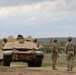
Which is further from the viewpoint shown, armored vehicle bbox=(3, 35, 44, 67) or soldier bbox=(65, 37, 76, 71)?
armored vehicle bbox=(3, 35, 44, 67)

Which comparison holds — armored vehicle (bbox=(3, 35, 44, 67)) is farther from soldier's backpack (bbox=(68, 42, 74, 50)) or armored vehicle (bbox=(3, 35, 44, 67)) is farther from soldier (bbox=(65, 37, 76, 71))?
soldier's backpack (bbox=(68, 42, 74, 50))

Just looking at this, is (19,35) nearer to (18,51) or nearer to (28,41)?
(28,41)

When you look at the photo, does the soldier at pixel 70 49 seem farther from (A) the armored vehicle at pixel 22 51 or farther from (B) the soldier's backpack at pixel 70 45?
(A) the armored vehicle at pixel 22 51

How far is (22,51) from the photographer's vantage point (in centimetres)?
2717

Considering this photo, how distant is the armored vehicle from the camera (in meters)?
26.5

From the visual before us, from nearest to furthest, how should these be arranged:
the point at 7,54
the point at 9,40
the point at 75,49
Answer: the point at 75,49, the point at 7,54, the point at 9,40

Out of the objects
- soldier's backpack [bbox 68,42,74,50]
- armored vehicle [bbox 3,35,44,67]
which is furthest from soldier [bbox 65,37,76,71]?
armored vehicle [bbox 3,35,44,67]

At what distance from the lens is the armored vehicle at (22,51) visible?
26.5 m

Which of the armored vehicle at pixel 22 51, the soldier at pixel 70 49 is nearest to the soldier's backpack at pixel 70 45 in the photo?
the soldier at pixel 70 49

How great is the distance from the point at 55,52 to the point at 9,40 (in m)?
7.76

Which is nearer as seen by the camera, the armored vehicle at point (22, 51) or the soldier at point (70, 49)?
the soldier at point (70, 49)

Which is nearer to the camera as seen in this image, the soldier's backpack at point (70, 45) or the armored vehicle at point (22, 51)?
the soldier's backpack at point (70, 45)

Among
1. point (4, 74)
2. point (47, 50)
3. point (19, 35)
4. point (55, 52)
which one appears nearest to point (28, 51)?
point (19, 35)

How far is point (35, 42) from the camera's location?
29172 millimetres
